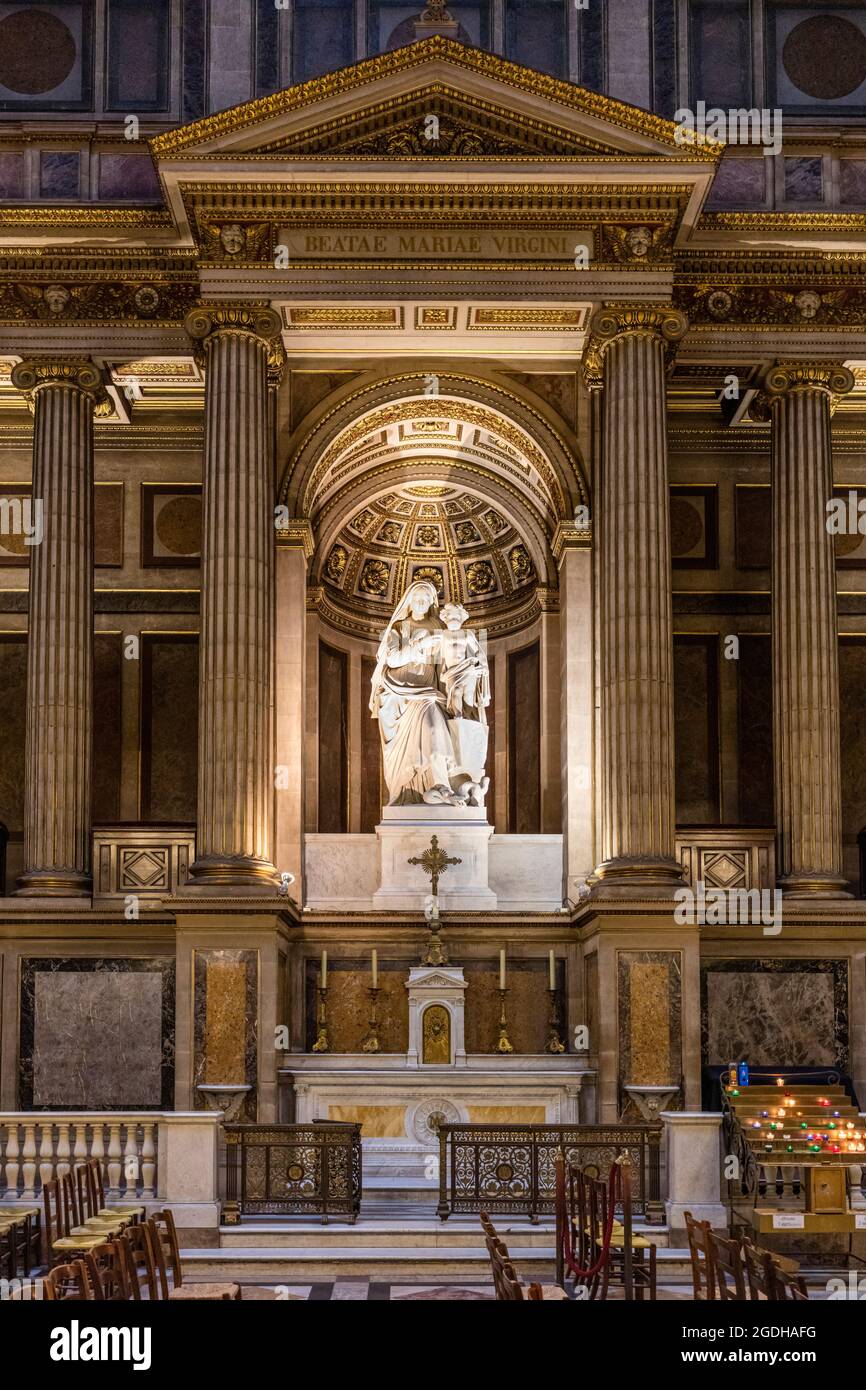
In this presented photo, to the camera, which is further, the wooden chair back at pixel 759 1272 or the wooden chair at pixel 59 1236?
the wooden chair at pixel 59 1236

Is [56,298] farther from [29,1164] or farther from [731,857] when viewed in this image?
[29,1164]

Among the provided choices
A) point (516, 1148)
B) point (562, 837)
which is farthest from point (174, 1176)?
point (562, 837)

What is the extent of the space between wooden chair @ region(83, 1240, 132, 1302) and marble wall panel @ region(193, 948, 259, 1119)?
9.62 meters

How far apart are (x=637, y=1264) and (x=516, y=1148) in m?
3.65

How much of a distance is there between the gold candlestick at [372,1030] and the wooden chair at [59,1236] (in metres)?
6.12

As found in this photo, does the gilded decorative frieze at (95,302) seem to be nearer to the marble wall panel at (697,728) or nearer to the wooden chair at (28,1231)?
the marble wall panel at (697,728)

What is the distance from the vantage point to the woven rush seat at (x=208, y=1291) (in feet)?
39.9

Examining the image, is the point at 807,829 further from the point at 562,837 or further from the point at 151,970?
the point at 151,970

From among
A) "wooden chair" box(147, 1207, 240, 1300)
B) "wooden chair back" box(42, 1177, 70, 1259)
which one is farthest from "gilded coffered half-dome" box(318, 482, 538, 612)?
"wooden chair" box(147, 1207, 240, 1300)

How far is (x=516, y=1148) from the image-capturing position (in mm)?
18422

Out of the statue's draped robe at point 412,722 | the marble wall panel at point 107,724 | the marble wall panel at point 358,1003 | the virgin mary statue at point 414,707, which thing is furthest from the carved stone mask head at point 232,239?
the marble wall panel at point 358,1003

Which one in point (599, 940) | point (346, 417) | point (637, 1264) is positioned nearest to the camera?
point (637, 1264)

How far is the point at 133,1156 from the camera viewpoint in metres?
18.1

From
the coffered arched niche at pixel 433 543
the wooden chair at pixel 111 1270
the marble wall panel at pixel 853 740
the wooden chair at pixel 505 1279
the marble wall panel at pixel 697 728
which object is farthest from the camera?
the marble wall panel at pixel 853 740
